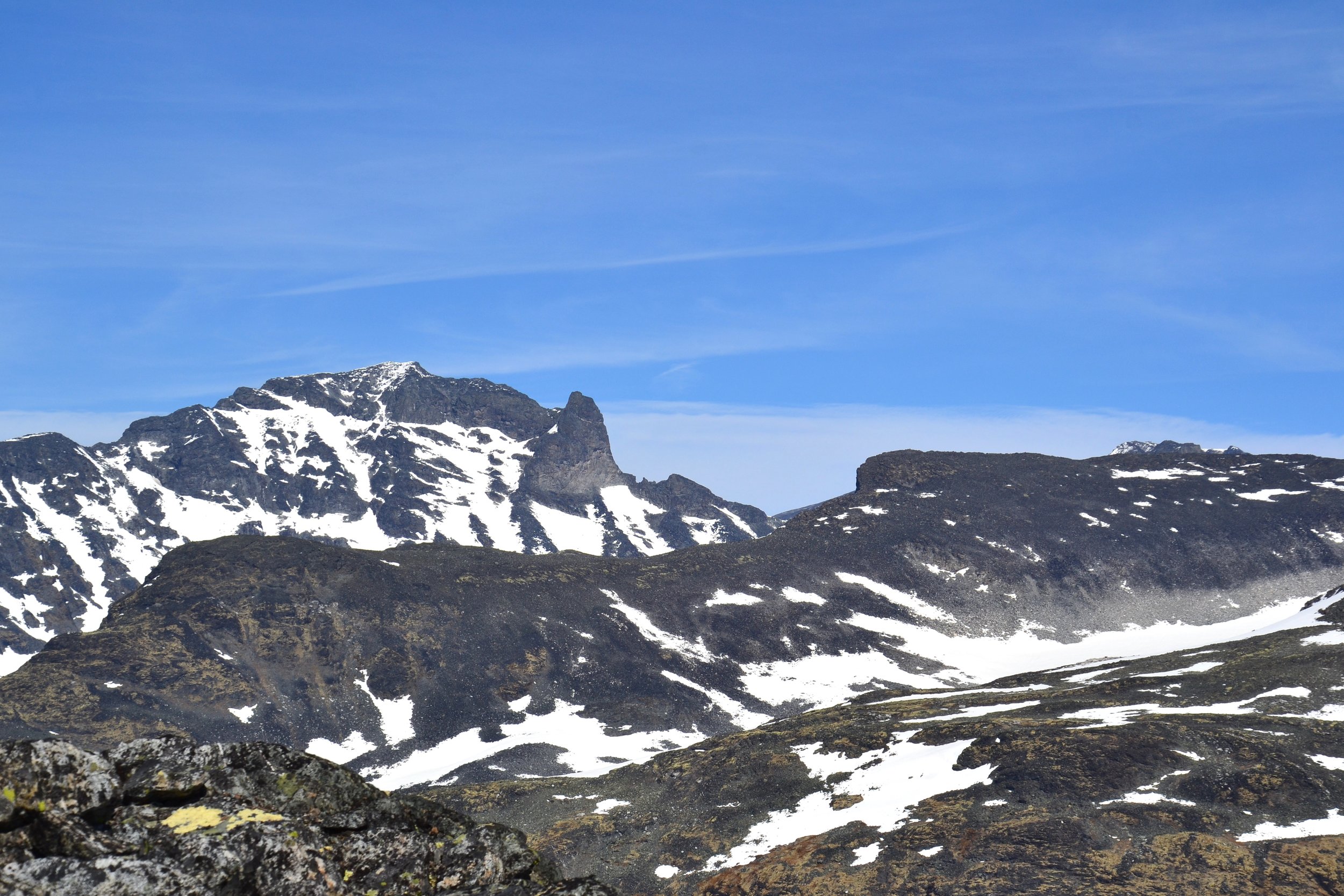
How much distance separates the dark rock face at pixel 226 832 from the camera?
17.9 meters

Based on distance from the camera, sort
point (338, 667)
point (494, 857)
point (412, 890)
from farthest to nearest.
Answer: point (338, 667) < point (494, 857) < point (412, 890)

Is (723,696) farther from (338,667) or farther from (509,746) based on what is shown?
(338,667)

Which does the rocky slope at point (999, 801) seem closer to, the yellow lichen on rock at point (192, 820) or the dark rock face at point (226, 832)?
the dark rock face at point (226, 832)

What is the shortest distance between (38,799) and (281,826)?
409 centimetres

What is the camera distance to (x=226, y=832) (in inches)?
775

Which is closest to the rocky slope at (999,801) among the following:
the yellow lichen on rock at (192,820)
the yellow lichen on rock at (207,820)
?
the yellow lichen on rock at (207,820)

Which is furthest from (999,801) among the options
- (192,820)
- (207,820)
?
(192,820)

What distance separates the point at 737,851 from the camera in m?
73.8

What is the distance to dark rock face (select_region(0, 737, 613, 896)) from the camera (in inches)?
704

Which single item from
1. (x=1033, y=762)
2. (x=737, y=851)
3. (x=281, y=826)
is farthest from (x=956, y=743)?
(x=281, y=826)

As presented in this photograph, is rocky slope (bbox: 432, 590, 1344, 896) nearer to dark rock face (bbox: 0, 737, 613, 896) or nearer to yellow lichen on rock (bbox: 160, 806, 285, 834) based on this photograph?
dark rock face (bbox: 0, 737, 613, 896)

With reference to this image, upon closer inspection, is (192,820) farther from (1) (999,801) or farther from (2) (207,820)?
(1) (999,801)

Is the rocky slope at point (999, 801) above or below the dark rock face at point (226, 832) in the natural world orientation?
below

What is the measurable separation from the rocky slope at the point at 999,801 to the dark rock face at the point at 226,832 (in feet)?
149
